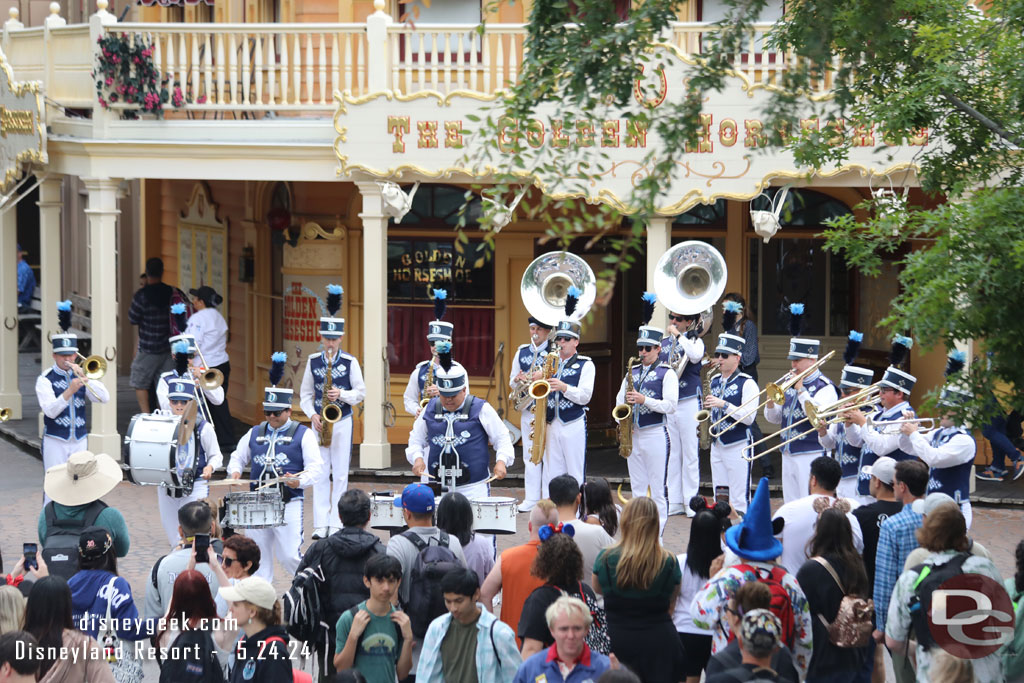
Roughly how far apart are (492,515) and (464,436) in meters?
2.23

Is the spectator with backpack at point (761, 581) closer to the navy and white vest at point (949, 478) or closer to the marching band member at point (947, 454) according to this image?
the marching band member at point (947, 454)

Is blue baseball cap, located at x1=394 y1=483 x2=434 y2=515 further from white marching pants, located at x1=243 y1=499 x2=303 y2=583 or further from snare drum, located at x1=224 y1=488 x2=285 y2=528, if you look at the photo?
white marching pants, located at x1=243 y1=499 x2=303 y2=583

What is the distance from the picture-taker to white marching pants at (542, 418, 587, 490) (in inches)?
567

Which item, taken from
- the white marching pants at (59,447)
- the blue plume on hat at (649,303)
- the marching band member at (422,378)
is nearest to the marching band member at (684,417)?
the blue plume on hat at (649,303)

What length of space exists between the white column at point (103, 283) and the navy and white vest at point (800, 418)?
7.46 metres

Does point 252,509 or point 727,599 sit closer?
point 727,599

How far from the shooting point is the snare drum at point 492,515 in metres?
10.2

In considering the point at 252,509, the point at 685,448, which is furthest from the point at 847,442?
the point at 252,509

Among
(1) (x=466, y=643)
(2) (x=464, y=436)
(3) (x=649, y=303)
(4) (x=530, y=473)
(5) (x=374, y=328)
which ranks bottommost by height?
(1) (x=466, y=643)

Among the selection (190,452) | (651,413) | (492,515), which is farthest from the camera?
(651,413)

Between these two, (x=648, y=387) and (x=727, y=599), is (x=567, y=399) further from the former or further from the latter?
(x=727, y=599)

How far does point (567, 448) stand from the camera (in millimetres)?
14414

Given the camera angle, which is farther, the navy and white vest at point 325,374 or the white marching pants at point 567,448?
the white marching pants at point 567,448

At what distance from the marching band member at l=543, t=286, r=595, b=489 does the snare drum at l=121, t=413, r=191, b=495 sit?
144 inches
